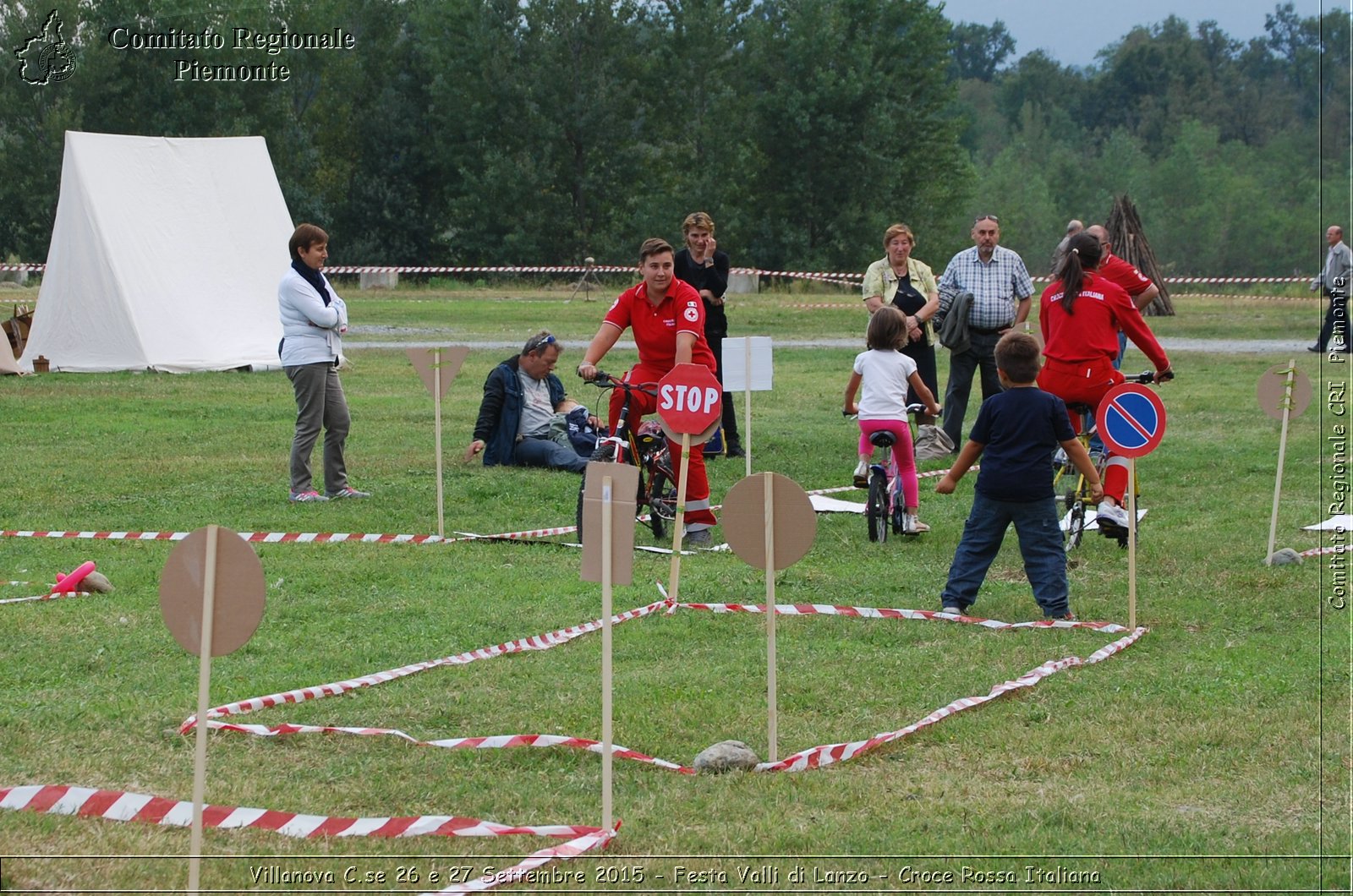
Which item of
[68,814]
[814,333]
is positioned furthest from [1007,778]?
[814,333]

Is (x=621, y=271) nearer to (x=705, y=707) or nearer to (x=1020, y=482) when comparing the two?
(x=1020, y=482)

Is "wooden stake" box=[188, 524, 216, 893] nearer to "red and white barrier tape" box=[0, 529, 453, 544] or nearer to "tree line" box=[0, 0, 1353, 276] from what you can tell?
"red and white barrier tape" box=[0, 529, 453, 544]

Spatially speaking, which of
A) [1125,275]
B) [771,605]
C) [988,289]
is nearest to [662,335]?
[988,289]

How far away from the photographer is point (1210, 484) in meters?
12.1

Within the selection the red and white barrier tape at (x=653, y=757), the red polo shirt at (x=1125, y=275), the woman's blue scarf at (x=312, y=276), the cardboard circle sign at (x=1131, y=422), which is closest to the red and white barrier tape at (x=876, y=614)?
the red and white barrier tape at (x=653, y=757)

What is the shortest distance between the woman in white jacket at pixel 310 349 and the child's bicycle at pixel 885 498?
380 centimetres

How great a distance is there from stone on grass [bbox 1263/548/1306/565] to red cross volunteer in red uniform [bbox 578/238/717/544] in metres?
3.19

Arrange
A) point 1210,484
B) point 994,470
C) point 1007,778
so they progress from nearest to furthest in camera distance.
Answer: point 1007,778 → point 994,470 → point 1210,484

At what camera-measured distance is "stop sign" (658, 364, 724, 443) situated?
7828 mm

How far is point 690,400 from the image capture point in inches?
311

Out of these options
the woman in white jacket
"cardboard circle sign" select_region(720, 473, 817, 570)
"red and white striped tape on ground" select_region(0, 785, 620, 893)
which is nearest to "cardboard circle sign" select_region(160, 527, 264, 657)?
"red and white striped tape on ground" select_region(0, 785, 620, 893)

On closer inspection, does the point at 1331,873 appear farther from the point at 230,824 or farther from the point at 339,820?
the point at 230,824

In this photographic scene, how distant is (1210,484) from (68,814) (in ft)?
31.4

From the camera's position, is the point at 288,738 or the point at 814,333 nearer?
the point at 288,738
